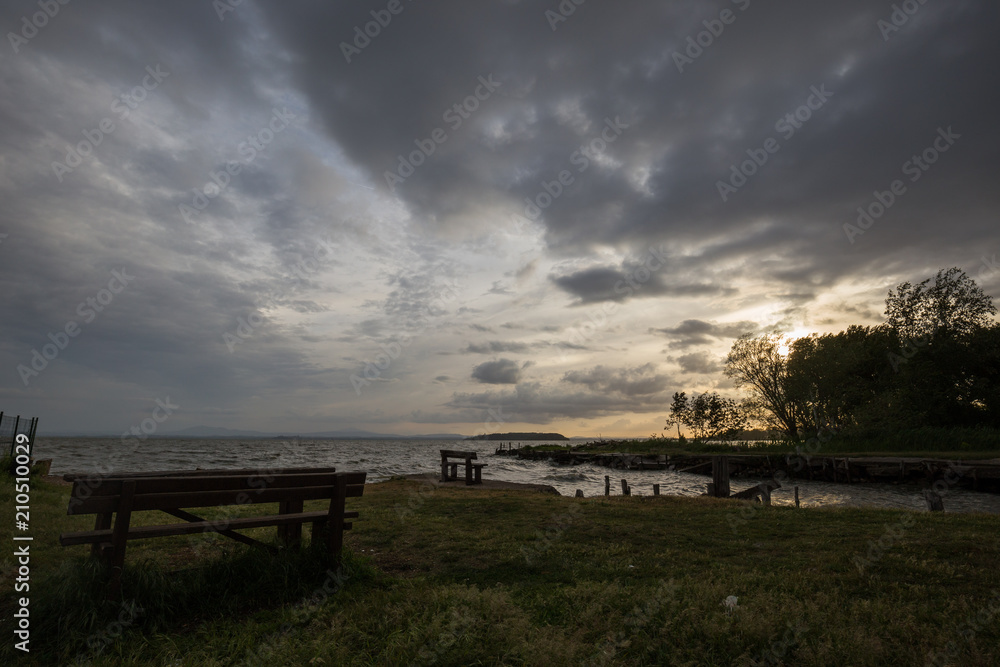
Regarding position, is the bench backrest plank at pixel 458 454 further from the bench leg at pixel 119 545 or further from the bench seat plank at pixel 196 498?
the bench leg at pixel 119 545

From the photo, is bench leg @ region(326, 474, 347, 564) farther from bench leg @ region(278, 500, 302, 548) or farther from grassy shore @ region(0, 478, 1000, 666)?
bench leg @ region(278, 500, 302, 548)

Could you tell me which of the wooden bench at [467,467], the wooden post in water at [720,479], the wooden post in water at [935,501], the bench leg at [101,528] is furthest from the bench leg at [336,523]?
the wooden bench at [467,467]

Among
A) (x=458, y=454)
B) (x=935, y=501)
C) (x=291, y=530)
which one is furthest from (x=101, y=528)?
(x=458, y=454)

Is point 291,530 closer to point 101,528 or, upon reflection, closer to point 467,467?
point 101,528

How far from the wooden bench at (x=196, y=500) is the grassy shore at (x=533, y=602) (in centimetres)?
36

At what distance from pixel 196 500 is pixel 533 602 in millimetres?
4055

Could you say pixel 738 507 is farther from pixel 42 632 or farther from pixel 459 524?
pixel 42 632

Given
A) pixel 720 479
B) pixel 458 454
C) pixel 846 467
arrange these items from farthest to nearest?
pixel 846 467
pixel 458 454
pixel 720 479

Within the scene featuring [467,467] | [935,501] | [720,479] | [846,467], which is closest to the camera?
[935,501]

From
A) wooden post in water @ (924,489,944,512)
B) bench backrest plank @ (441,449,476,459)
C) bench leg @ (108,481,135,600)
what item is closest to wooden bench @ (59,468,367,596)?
bench leg @ (108,481,135,600)

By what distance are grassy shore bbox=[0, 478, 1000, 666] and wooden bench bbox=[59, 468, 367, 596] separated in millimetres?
359

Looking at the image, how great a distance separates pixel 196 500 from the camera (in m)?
5.59

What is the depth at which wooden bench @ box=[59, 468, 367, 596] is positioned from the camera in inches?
202

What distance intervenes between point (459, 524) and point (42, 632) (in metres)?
7.41
